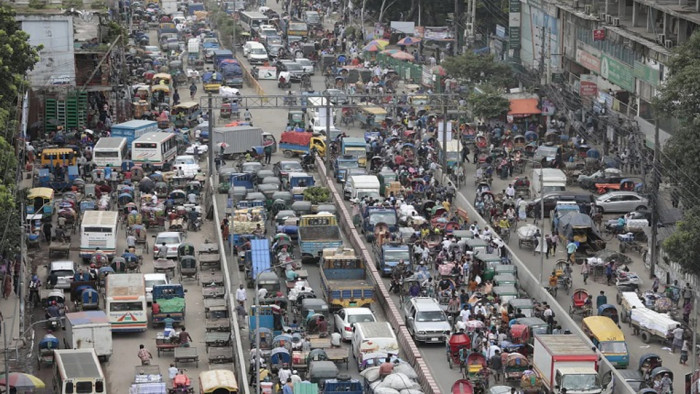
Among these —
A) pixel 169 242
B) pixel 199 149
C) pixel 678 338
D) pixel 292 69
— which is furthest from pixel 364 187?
pixel 292 69

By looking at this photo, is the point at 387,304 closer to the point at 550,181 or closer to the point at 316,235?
the point at 316,235

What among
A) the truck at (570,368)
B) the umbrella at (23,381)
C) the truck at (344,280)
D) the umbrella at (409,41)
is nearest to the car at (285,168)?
the truck at (344,280)

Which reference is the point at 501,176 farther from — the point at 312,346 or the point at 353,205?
the point at 312,346

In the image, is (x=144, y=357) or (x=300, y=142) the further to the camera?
(x=300, y=142)

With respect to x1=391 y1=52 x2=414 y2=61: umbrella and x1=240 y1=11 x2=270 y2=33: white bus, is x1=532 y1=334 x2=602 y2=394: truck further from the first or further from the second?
x1=240 y1=11 x2=270 y2=33: white bus

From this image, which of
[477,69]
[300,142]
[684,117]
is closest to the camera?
[684,117]

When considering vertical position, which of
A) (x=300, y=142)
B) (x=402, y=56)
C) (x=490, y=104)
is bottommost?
(x=402, y=56)

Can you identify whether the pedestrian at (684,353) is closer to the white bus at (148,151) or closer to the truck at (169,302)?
the truck at (169,302)
